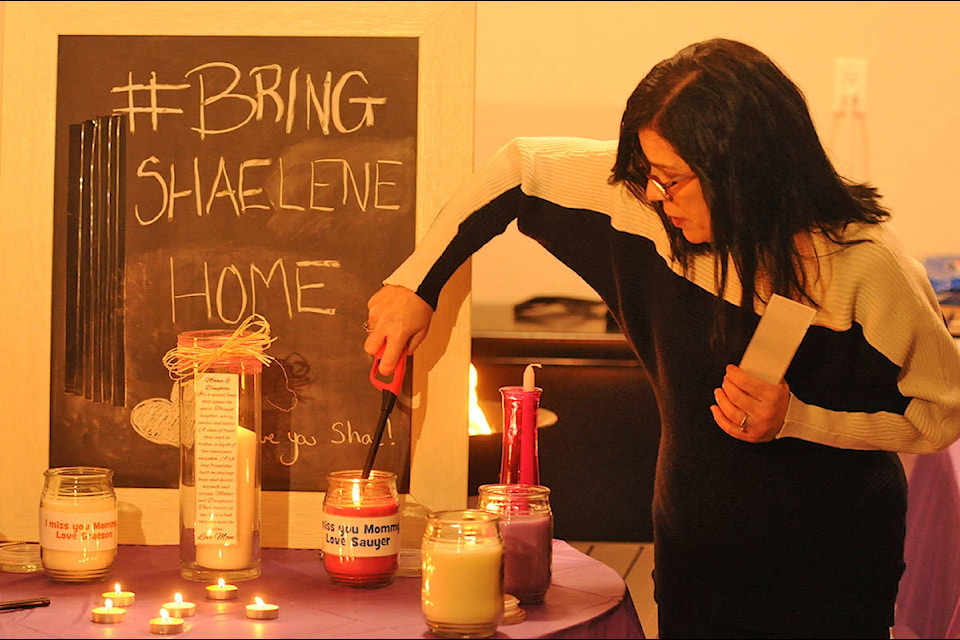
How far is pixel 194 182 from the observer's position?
1.32 metres

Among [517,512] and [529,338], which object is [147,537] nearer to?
[517,512]

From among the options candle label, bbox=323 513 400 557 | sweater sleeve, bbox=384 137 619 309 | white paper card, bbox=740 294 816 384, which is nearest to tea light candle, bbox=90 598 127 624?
candle label, bbox=323 513 400 557

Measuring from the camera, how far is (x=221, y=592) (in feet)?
3.51

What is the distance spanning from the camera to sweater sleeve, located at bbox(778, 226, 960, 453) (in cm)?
118

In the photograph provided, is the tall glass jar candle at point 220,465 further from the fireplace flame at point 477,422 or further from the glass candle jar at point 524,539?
the fireplace flame at point 477,422

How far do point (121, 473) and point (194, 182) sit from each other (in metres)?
0.36

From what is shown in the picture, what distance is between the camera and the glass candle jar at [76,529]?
112 cm

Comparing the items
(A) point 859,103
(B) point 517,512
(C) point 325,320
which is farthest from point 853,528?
(A) point 859,103

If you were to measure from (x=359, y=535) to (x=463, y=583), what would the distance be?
0.66ft

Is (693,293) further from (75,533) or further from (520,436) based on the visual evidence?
(75,533)

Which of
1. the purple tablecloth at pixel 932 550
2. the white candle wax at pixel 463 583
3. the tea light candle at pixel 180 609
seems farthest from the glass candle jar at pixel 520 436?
the purple tablecloth at pixel 932 550

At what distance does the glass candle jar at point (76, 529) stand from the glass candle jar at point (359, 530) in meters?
0.23

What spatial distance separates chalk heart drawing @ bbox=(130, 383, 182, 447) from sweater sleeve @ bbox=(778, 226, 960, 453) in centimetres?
71

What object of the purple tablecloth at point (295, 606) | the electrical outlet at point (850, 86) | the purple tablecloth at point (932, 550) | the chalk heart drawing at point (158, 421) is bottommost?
the purple tablecloth at point (932, 550)
